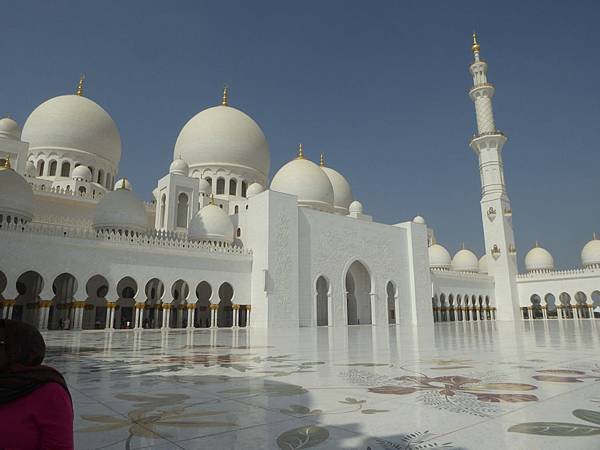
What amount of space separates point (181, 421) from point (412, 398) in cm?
142

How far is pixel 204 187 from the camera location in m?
23.1

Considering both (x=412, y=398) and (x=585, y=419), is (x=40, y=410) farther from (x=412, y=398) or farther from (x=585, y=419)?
(x=585, y=419)

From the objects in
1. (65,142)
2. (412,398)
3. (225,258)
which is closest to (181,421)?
(412,398)

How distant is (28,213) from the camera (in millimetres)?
15086

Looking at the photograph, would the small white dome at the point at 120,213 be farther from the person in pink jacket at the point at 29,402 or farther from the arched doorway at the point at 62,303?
the person in pink jacket at the point at 29,402

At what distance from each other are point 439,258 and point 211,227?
19.2 meters

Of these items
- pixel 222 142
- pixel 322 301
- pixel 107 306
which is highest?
pixel 222 142

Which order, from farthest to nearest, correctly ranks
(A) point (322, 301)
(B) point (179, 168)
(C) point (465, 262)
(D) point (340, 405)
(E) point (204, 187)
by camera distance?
(C) point (465, 262), (E) point (204, 187), (B) point (179, 168), (A) point (322, 301), (D) point (340, 405)

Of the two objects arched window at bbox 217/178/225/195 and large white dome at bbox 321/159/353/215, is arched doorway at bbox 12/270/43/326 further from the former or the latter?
large white dome at bbox 321/159/353/215

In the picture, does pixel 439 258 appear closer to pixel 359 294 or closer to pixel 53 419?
pixel 359 294

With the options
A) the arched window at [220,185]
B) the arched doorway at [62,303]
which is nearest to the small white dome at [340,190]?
the arched window at [220,185]

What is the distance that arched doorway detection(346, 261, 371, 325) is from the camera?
21.5 meters

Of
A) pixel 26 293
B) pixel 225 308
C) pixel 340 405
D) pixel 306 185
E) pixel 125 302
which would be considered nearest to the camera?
pixel 340 405

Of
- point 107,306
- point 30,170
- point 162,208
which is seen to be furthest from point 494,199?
point 30,170
